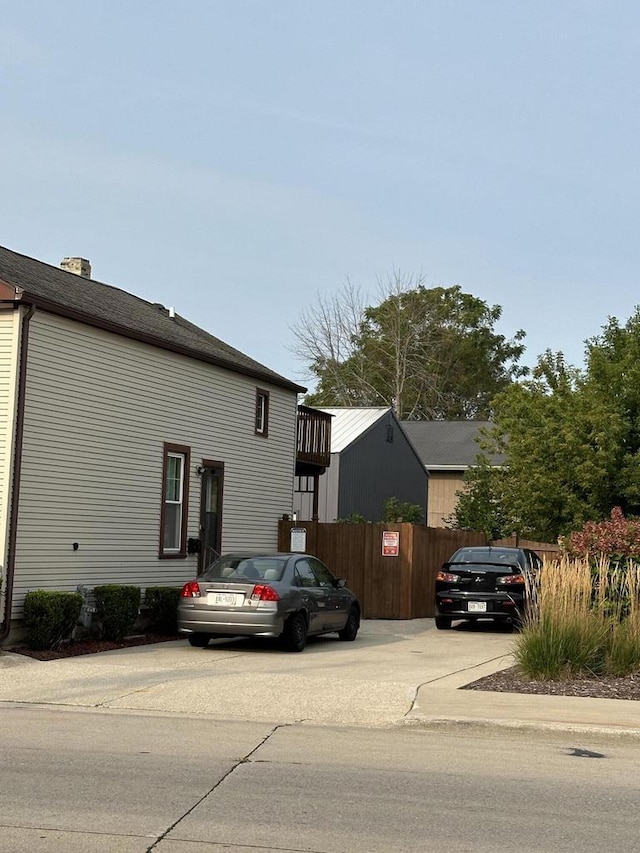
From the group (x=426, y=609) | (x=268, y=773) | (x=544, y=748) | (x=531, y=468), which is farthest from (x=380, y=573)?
(x=268, y=773)

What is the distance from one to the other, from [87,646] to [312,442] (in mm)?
12102

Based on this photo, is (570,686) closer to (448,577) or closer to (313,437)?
(448,577)

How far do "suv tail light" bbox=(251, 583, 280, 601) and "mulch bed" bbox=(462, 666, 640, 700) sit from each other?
3.34m

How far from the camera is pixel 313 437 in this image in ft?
91.2

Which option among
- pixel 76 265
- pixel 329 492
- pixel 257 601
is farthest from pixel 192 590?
pixel 329 492

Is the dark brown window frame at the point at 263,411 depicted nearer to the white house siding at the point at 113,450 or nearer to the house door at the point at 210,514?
the white house siding at the point at 113,450

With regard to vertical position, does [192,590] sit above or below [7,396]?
below

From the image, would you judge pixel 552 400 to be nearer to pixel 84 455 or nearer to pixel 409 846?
pixel 84 455

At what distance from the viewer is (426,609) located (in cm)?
2509

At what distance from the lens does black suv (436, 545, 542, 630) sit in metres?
20.2

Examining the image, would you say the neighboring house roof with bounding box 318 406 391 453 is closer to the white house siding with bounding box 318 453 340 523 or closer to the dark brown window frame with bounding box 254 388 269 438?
the white house siding with bounding box 318 453 340 523

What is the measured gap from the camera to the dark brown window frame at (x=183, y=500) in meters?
20.0

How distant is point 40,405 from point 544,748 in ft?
31.5

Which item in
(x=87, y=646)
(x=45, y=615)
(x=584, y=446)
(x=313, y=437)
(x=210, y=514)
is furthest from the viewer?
(x=313, y=437)
